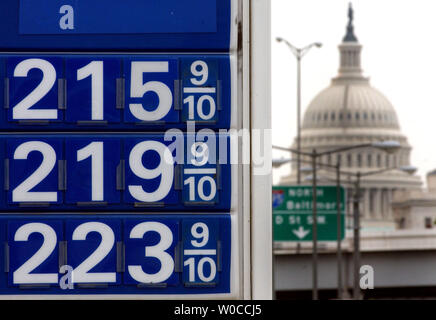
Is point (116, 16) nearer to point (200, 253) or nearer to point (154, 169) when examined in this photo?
point (154, 169)

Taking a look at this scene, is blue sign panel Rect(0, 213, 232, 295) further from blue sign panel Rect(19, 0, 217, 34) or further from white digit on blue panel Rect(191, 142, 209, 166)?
blue sign panel Rect(19, 0, 217, 34)

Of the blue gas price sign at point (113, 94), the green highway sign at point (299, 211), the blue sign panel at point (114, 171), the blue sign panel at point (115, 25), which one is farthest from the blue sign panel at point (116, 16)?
the green highway sign at point (299, 211)

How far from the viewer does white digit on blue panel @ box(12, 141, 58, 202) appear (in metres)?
4.68

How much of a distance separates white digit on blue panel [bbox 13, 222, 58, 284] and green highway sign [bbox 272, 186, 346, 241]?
49977mm

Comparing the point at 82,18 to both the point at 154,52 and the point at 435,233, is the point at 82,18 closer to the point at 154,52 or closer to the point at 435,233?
the point at 154,52

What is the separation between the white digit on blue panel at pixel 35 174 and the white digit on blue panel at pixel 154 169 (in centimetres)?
29

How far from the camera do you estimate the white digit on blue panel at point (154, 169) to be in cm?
468

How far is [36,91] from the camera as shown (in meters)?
4.70

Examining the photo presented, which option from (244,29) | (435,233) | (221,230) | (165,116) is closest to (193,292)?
(221,230)

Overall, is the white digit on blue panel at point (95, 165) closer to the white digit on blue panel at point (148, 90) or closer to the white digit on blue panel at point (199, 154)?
the white digit on blue panel at point (148, 90)

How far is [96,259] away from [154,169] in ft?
1.25

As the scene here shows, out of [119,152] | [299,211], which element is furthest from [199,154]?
[299,211]

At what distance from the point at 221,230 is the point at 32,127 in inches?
30.9

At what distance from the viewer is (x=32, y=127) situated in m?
4.76
